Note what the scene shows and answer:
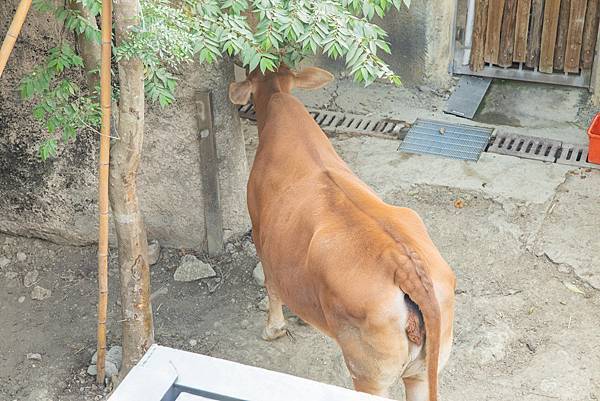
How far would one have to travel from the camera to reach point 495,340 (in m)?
4.81

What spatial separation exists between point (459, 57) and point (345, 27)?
152 inches

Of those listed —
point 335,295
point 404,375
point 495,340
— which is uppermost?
point 335,295

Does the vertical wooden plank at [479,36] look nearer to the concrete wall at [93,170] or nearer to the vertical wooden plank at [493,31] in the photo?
the vertical wooden plank at [493,31]

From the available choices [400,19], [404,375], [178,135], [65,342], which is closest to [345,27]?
[404,375]

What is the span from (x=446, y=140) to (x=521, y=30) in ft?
4.09

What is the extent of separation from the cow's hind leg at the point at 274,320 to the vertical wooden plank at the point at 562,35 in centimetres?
358

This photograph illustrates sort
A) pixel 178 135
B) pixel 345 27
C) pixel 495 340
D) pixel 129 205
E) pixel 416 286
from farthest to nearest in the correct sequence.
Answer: pixel 178 135 < pixel 495 340 < pixel 129 205 < pixel 345 27 < pixel 416 286

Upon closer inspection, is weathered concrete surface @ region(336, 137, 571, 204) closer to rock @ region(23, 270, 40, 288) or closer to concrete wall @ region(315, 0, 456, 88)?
concrete wall @ region(315, 0, 456, 88)

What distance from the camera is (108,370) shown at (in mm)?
4734

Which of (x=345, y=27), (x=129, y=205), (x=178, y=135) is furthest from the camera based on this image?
(x=178, y=135)

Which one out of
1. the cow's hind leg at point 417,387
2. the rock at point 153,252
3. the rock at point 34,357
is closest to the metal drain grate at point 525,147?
the rock at point 153,252

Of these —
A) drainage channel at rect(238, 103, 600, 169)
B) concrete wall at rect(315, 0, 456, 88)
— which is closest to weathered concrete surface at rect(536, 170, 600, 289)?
drainage channel at rect(238, 103, 600, 169)

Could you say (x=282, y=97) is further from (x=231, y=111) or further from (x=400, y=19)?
(x=400, y=19)

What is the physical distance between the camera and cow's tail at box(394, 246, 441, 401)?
331cm
